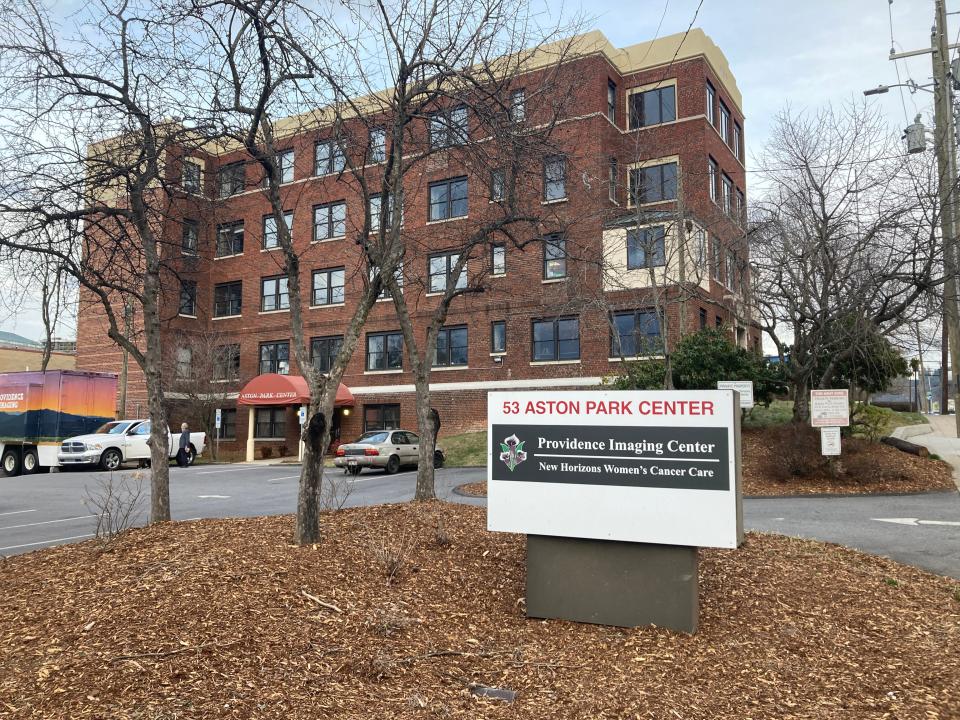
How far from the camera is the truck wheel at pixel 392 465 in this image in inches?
925

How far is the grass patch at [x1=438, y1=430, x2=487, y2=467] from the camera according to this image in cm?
2512

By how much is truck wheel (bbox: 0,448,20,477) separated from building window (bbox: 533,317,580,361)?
1921cm

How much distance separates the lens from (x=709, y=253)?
70.6 ft

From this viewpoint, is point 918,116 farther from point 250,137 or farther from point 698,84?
point 250,137

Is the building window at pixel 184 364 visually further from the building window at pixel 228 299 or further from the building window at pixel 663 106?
the building window at pixel 663 106

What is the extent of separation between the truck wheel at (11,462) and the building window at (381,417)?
44.7 feet

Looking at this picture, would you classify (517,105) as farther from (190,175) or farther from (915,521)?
(915,521)

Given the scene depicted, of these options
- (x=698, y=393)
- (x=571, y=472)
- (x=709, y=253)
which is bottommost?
(x=571, y=472)

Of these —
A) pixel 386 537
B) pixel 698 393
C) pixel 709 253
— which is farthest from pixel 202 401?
pixel 698 393

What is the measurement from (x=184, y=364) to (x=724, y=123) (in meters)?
27.2

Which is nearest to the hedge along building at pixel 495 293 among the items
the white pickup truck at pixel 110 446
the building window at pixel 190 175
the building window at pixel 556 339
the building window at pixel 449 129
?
the building window at pixel 556 339

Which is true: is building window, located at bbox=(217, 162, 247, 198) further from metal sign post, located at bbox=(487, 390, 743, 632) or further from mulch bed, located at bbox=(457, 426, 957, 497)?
mulch bed, located at bbox=(457, 426, 957, 497)

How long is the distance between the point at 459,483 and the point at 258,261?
22.5 metres

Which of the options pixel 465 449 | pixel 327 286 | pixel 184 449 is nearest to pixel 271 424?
pixel 327 286
